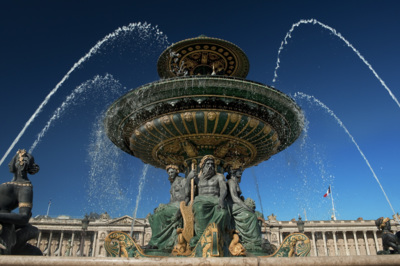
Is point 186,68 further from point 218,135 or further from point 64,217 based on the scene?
point 64,217

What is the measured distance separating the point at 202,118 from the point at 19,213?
3842 millimetres

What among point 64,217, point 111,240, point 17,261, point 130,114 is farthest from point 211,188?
point 64,217

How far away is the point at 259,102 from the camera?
680cm

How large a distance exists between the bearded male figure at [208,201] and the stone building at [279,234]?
56.5 m

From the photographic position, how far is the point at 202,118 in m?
6.78

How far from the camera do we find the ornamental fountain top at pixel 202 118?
655 centimetres

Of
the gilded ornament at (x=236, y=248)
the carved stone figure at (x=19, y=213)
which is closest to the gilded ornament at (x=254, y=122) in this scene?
the gilded ornament at (x=236, y=248)

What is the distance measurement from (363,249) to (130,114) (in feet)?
224

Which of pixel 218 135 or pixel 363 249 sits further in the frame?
pixel 363 249

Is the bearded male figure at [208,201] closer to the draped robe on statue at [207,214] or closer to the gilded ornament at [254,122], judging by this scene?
the draped robe on statue at [207,214]

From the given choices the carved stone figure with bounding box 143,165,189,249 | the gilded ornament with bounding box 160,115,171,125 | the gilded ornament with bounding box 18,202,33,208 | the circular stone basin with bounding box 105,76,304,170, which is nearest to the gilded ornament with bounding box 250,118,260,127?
the circular stone basin with bounding box 105,76,304,170

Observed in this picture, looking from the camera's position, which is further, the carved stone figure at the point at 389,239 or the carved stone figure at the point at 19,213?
the carved stone figure at the point at 389,239

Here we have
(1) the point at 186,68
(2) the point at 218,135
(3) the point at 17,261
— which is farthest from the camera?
(1) the point at 186,68

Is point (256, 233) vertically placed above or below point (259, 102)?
below
